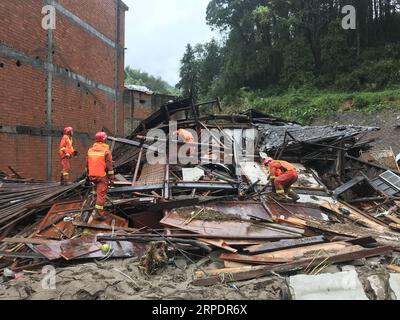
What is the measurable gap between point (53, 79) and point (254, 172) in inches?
297

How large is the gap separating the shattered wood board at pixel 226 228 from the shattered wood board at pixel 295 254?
21.4 inches

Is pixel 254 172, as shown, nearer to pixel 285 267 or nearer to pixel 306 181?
pixel 306 181

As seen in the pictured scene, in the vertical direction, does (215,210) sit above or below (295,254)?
above

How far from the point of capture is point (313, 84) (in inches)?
1100

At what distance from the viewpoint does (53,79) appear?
1212cm

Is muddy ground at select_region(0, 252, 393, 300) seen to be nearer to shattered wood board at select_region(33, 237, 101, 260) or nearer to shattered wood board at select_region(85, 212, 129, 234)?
shattered wood board at select_region(33, 237, 101, 260)

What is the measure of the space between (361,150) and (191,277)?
356 inches

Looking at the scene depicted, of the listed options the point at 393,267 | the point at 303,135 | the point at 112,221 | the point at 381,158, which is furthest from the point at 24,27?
the point at 381,158

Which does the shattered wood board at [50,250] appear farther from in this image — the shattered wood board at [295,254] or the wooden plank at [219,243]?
the shattered wood board at [295,254]

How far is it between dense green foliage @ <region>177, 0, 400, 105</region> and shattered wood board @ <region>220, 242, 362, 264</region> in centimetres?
1962

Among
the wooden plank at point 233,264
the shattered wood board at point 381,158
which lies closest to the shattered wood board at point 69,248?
the wooden plank at point 233,264

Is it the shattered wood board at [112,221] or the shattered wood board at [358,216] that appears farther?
the shattered wood board at [358,216]

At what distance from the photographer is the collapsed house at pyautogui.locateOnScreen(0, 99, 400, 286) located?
514 cm

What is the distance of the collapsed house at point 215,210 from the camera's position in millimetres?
5141
